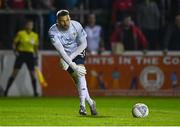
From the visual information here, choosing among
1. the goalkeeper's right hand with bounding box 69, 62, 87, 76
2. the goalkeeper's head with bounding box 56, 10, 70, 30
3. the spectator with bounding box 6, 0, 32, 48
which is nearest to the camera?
the goalkeeper's head with bounding box 56, 10, 70, 30

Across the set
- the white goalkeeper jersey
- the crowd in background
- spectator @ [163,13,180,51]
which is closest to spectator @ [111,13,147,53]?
the crowd in background

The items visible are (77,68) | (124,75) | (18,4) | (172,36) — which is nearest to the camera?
(77,68)

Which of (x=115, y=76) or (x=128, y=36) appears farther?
(x=128, y=36)

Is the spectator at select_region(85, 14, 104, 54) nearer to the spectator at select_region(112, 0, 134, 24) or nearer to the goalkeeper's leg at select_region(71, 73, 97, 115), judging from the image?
the spectator at select_region(112, 0, 134, 24)

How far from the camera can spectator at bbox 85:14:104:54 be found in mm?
25062

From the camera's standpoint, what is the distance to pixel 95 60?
2567 centimetres

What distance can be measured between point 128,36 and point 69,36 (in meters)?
10.1

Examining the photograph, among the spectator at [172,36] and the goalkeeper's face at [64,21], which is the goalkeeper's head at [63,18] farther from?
the spectator at [172,36]

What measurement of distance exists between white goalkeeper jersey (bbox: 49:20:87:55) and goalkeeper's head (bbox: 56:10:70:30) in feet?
0.66

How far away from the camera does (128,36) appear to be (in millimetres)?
25719

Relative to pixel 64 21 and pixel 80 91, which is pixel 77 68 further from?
pixel 64 21

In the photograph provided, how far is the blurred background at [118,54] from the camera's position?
25422mm

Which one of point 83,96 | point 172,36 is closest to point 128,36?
point 172,36

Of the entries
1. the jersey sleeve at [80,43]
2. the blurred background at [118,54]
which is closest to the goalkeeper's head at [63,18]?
the jersey sleeve at [80,43]
